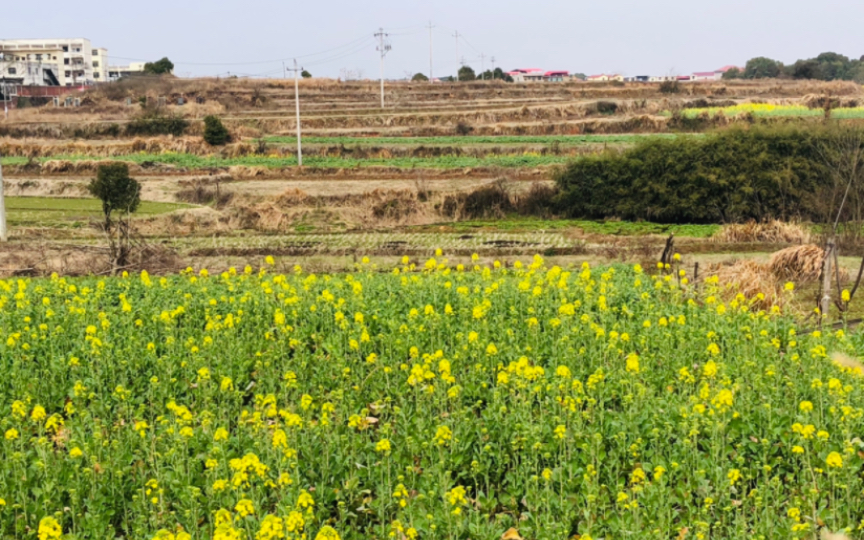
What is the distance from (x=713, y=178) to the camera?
25.6 m

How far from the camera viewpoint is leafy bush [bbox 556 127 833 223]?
1002 inches

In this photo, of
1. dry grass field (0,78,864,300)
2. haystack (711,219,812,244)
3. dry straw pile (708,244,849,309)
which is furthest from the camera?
dry grass field (0,78,864,300)

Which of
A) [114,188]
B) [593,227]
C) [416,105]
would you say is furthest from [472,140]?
[114,188]

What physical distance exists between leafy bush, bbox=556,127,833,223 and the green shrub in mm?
24631

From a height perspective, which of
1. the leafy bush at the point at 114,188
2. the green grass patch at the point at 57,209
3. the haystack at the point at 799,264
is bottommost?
the haystack at the point at 799,264

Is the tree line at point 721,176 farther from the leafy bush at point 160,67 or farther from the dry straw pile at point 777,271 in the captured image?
the leafy bush at point 160,67

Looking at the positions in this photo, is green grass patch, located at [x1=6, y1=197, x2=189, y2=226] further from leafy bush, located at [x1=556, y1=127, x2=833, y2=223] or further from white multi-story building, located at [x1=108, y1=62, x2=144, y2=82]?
white multi-story building, located at [x1=108, y1=62, x2=144, y2=82]

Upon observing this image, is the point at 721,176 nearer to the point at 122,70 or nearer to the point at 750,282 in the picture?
the point at 750,282

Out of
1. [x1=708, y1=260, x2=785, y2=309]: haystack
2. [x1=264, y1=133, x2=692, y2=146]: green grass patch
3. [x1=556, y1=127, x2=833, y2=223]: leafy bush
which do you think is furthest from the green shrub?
[x1=708, y1=260, x2=785, y2=309]: haystack

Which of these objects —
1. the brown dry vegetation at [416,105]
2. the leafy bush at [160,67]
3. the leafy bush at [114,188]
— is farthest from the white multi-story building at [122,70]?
the leafy bush at [114,188]

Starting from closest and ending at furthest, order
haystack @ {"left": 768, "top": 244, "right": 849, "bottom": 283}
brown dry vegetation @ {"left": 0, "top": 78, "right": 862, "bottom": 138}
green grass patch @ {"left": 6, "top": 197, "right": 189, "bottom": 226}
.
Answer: haystack @ {"left": 768, "top": 244, "right": 849, "bottom": 283} → green grass patch @ {"left": 6, "top": 197, "right": 189, "bottom": 226} → brown dry vegetation @ {"left": 0, "top": 78, "right": 862, "bottom": 138}

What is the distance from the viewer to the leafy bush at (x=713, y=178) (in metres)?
25.5

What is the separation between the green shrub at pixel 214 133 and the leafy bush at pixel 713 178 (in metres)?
24.6

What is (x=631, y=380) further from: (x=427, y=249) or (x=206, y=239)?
(x=206, y=239)
